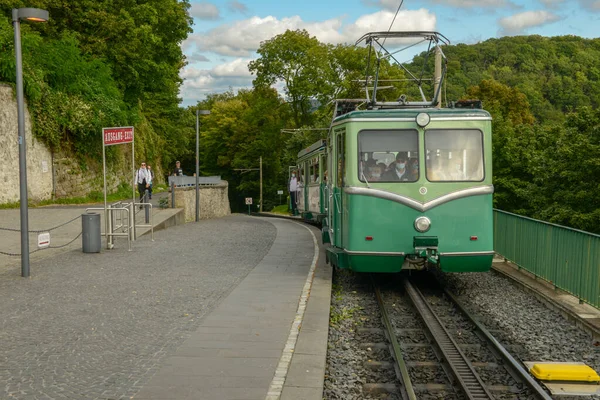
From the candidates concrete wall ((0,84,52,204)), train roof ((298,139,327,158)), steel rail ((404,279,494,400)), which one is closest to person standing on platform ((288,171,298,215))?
train roof ((298,139,327,158))

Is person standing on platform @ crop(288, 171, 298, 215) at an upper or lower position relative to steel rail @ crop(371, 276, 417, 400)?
upper

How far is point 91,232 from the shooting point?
1488cm

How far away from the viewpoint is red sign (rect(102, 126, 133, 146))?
48.9ft

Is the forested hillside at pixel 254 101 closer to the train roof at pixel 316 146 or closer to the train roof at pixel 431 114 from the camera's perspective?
the train roof at pixel 316 146

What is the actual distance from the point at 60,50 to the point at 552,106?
2459 inches

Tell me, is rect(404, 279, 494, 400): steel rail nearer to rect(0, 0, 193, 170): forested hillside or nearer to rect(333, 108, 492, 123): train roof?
rect(333, 108, 492, 123): train roof

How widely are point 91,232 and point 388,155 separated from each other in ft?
24.7

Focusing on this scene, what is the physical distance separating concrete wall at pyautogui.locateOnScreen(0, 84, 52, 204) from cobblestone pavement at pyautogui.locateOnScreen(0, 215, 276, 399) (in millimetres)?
13070

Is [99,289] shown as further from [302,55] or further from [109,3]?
[302,55]

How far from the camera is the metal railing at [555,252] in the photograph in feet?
30.6

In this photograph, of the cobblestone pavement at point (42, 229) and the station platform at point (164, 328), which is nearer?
the station platform at point (164, 328)

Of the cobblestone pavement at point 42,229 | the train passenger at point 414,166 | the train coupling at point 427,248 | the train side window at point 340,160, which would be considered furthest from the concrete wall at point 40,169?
the train coupling at point 427,248

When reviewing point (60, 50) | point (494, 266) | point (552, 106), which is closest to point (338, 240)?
point (494, 266)

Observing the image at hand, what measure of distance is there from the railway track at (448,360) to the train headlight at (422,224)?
1139 mm
